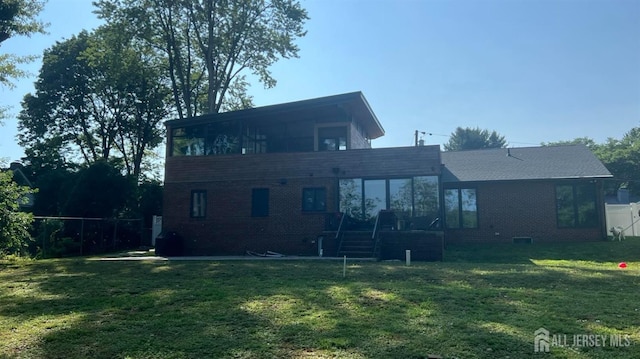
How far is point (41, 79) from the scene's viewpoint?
32.8 meters

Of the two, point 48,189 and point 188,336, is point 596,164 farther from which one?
point 48,189

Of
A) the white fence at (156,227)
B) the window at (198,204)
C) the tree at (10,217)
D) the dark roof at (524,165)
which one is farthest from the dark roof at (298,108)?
the white fence at (156,227)

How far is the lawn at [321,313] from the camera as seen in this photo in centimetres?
476

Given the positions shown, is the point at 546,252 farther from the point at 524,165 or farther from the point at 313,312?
the point at 313,312

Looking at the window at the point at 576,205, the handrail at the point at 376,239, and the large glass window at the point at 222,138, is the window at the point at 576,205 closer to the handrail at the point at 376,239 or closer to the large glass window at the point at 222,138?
the handrail at the point at 376,239

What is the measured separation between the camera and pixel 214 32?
2836 centimetres

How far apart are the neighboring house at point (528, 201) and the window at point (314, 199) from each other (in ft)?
19.3

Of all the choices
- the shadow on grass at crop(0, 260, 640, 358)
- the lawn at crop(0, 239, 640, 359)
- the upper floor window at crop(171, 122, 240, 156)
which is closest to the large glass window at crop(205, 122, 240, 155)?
the upper floor window at crop(171, 122, 240, 156)

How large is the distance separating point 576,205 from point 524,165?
2.86 m

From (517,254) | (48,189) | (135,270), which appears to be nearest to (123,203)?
(48,189)

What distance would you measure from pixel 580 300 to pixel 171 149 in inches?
651

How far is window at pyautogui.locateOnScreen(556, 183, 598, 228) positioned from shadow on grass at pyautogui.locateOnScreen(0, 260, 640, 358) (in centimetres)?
858

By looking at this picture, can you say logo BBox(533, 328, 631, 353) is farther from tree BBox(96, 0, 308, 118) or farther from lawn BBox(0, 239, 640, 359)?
tree BBox(96, 0, 308, 118)

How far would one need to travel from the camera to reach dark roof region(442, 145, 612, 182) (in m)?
18.2
